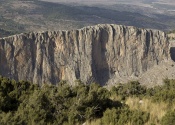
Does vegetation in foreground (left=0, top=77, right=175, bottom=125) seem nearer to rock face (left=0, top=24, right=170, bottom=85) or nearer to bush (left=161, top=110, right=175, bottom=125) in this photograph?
bush (left=161, top=110, right=175, bottom=125)

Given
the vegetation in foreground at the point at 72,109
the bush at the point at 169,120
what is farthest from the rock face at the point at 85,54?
the bush at the point at 169,120

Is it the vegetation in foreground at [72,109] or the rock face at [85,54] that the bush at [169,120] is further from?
the rock face at [85,54]

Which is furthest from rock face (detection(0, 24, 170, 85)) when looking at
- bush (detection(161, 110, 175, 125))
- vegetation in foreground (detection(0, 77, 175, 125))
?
bush (detection(161, 110, 175, 125))

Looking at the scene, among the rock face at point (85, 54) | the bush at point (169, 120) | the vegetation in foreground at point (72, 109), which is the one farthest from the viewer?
the rock face at point (85, 54)

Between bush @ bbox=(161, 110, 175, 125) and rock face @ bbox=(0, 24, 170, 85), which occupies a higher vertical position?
bush @ bbox=(161, 110, 175, 125)

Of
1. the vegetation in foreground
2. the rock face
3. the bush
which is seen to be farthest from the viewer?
the rock face

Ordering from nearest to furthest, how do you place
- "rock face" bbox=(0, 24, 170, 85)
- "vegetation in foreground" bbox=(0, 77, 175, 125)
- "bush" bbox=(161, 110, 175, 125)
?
1. "bush" bbox=(161, 110, 175, 125)
2. "vegetation in foreground" bbox=(0, 77, 175, 125)
3. "rock face" bbox=(0, 24, 170, 85)

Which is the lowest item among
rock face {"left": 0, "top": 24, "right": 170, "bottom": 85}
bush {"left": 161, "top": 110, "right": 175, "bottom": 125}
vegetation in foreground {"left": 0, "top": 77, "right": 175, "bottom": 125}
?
rock face {"left": 0, "top": 24, "right": 170, "bottom": 85}

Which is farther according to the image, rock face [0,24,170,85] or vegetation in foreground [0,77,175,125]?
rock face [0,24,170,85]

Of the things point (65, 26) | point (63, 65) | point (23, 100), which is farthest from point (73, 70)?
point (65, 26)
